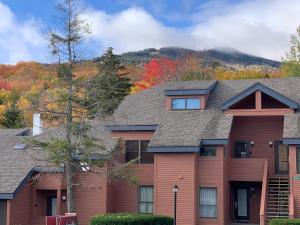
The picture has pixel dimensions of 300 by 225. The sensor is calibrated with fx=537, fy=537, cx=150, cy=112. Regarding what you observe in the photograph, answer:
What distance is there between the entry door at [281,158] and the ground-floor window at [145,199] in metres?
6.98

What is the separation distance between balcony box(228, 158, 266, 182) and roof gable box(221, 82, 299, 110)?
3.05 meters

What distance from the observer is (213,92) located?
105 feet

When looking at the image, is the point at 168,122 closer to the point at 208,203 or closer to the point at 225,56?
the point at 208,203

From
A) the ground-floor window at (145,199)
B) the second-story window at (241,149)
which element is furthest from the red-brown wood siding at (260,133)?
the ground-floor window at (145,199)

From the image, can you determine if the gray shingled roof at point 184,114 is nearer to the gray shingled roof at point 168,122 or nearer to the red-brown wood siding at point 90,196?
the gray shingled roof at point 168,122

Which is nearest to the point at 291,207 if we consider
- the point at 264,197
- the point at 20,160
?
the point at 264,197

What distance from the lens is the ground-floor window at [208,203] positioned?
89.6 feet

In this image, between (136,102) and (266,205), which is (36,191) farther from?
(266,205)

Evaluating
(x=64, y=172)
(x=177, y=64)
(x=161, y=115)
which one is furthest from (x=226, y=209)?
(x=177, y=64)

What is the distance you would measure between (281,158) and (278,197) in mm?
2397

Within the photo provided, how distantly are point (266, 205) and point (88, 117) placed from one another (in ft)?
33.1

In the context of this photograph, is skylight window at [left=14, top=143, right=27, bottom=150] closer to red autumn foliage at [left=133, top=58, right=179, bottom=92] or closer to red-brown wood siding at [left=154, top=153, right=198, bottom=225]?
red-brown wood siding at [left=154, top=153, right=198, bottom=225]

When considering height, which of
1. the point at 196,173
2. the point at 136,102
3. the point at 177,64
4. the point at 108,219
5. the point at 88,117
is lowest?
the point at 108,219

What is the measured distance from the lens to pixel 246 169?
28516 mm
